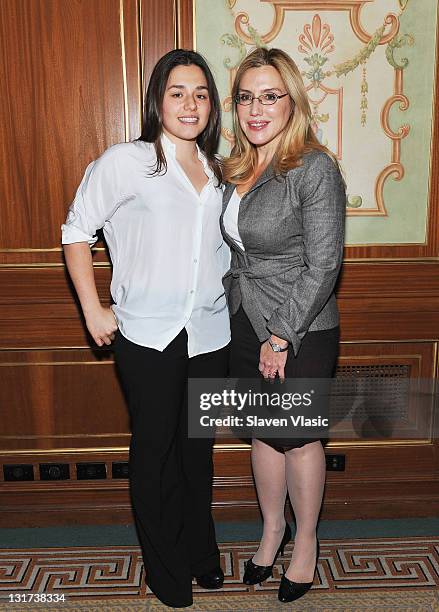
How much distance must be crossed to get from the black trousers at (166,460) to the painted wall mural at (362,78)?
3.00 feet

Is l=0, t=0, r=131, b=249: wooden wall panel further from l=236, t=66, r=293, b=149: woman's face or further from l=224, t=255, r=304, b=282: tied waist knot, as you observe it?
l=224, t=255, r=304, b=282: tied waist knot

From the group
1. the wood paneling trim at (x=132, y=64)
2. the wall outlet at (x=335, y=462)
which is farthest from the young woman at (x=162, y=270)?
the wall outlet at (x=335, y=462)

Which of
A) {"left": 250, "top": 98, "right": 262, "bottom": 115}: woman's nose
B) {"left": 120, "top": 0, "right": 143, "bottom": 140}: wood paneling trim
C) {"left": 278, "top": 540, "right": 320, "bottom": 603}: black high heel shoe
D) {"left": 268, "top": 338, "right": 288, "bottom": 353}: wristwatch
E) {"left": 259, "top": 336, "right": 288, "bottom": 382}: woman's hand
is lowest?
{"left": 278, "top": 540, "right": 320, "bottom": 603}: black high heel shoe

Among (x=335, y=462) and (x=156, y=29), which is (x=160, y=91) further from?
(x=335, y=462)

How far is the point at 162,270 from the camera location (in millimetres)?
1883

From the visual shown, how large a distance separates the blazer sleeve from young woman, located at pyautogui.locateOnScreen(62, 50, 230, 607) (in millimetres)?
259

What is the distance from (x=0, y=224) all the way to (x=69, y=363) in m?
0.60

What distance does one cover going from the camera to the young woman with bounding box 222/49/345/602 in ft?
5.97

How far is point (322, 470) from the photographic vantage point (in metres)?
2.06

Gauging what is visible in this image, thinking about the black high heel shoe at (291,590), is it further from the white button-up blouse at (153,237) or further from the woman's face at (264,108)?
the woman's face at (264,108)

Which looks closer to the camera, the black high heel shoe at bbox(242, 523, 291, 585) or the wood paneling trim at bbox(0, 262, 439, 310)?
the black high heel shoe at bbox(242, 523, 291, 585)

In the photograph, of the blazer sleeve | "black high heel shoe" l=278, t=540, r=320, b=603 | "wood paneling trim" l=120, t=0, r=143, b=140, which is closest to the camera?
the blazer sleeve

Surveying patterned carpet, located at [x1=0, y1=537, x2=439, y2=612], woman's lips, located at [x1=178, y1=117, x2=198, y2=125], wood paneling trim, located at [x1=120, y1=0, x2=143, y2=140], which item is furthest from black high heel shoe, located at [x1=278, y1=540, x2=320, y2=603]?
wood paneling trim, located at [x1=120, y1=0, x2=143, y2=140]

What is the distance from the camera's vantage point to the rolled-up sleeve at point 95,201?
1.85 m
